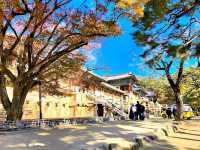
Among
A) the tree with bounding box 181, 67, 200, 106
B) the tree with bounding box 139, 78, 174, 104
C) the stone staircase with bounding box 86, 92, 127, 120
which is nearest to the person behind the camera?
the stone staircase with bounding box 86, 92, 127, 120

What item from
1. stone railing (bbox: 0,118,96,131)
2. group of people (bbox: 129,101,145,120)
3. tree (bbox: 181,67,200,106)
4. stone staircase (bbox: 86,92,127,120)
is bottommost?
stone railing (bbox: 0,118,96,131)

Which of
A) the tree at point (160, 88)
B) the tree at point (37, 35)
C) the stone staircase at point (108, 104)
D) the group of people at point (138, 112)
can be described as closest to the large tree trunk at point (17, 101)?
the tree at point (37, 35)

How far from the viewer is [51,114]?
38.9 metres

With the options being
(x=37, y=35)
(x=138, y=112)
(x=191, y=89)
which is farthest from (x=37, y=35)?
(x=191, y=89)

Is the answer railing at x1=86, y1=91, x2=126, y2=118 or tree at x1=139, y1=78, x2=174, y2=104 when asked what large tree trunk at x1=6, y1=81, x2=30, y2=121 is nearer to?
railing at x1=86, y1=91, x2=126, y2=118

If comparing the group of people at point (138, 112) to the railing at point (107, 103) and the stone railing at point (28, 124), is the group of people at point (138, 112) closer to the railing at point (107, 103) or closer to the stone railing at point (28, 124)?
the stone railing at point (28, 124)

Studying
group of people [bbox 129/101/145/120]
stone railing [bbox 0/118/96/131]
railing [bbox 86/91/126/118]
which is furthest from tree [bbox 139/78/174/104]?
stone railing [bbox 0/118/96/131]

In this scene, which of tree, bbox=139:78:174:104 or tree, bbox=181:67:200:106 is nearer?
tree, bbox=181:67:200:106

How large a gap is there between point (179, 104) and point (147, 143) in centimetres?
1899

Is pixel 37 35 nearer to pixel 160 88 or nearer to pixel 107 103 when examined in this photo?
pixel 107 103

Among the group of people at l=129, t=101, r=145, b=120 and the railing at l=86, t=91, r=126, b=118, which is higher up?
the railing at l=86, t=91, r=126, b=118

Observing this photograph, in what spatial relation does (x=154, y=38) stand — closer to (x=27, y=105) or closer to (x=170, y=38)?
(x=170, y=38)

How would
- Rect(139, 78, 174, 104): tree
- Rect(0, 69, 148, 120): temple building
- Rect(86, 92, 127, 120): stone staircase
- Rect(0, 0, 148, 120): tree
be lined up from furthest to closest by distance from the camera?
Rect(139, 78, 174, 104): tree
Rect(86, 92, 127, 120): stone staircase
Rect(0, 69, 148, 120): temple building
Rect(0, 0, 148, 120): tree

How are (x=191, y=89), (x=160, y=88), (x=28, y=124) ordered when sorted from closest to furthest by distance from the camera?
(x=28, y=124) → (x=191, y=89) → (x=160, y=88)
